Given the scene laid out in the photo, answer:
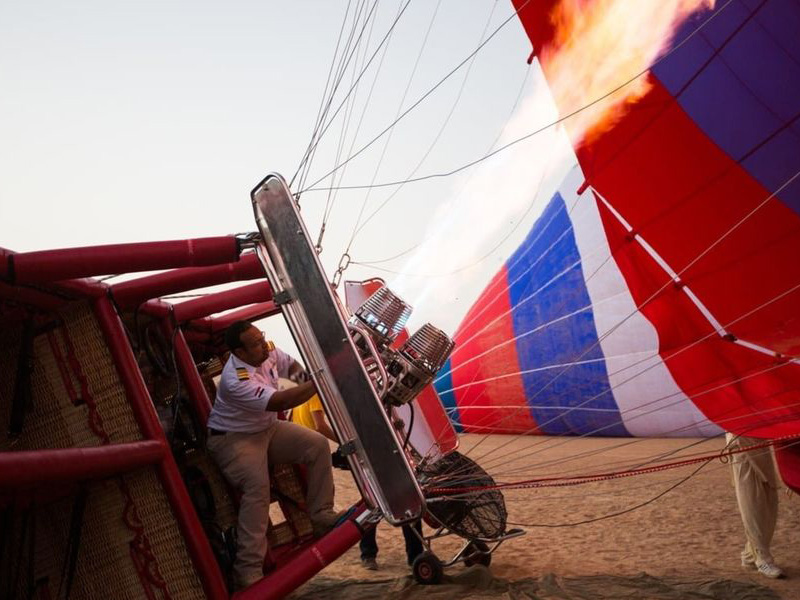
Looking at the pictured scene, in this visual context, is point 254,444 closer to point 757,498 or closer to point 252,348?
point 252,348

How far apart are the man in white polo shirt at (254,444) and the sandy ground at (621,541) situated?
0.69 m

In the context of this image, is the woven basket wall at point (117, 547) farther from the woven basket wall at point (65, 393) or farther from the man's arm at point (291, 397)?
the man's arm at point (291, 397)

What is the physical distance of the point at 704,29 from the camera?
A: 13.7 ft

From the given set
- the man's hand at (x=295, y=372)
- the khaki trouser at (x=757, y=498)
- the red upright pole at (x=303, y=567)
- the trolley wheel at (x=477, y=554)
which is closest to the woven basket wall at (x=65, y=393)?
the red upright pole at (x=303, y=567)

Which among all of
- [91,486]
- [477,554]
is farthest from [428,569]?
[91,486]

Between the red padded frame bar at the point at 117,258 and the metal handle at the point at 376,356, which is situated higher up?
the red padded frame bar at the point at 117,258

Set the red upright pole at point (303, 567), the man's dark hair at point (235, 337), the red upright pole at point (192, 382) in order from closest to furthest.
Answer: the red upright pole at point (303, 567) → the man's dark hair at point (235, 337) → the red upright pole at point (192, 382)

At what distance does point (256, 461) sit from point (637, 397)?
4431mm

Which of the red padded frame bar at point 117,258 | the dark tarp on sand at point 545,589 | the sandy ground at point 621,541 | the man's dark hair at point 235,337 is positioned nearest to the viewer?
the red padded frame bar at point 117,258

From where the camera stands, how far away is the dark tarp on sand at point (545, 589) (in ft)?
10.4

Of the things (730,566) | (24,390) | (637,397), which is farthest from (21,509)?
(637,397)

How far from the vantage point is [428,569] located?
374 cm

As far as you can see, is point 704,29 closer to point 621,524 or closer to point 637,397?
point 621,524

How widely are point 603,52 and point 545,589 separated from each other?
3.03 metres
